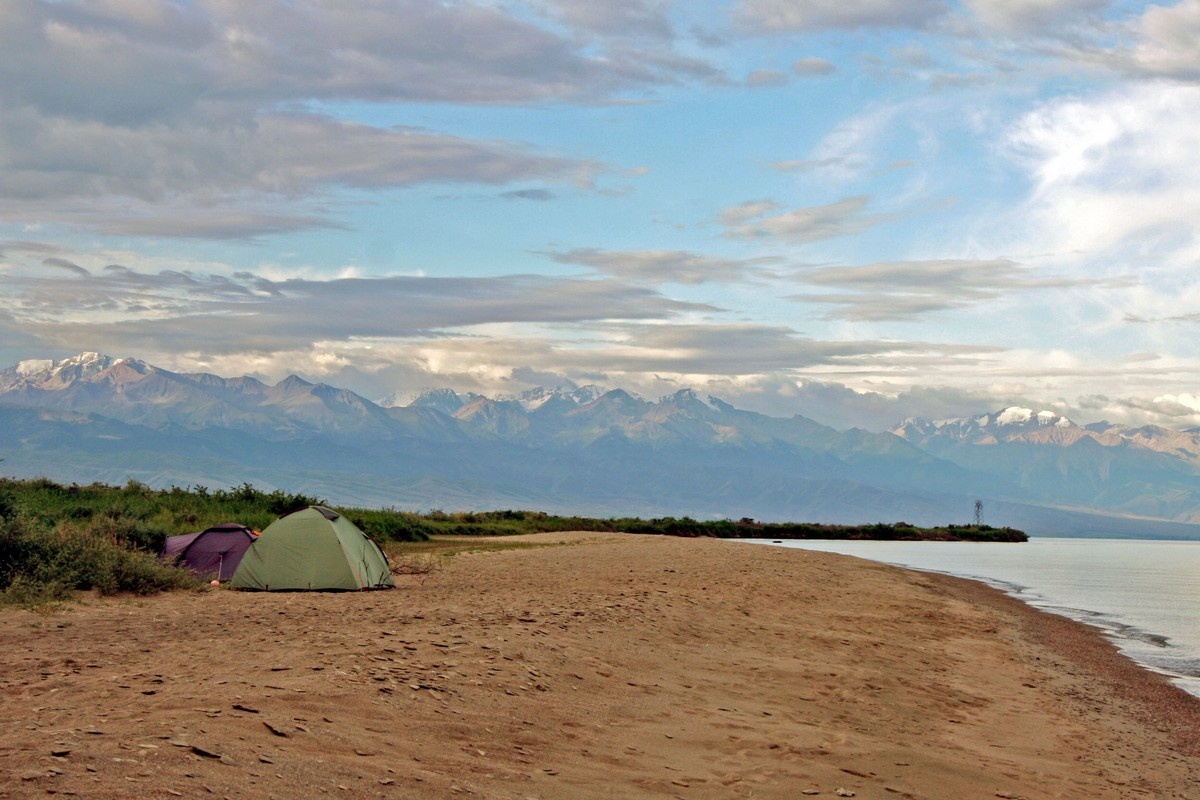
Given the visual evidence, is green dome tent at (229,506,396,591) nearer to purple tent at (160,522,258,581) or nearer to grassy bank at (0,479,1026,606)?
purple tent at (160,522,258,581)

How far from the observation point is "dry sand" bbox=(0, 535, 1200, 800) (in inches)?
357

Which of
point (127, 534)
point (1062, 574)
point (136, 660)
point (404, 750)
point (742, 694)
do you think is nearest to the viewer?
point (404, 750)

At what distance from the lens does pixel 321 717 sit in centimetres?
1032

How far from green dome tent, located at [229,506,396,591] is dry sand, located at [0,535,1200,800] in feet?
3.46

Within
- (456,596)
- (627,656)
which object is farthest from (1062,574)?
(627,656)

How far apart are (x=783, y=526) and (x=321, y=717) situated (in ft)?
337

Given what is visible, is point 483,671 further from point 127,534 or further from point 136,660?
point 127,534

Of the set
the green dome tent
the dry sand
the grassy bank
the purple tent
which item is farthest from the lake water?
the grassy bank

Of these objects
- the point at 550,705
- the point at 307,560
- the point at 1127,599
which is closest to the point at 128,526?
the point at 307,560

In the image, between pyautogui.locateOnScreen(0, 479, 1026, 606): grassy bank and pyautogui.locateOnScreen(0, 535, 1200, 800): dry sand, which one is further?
pyautogui.locateOnScreen(0, 479, 1026, 606): grassy bank

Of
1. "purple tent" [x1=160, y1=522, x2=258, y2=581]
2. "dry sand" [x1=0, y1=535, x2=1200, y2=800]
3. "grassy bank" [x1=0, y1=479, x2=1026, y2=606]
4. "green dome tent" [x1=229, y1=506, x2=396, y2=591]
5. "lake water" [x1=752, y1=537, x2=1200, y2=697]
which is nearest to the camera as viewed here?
"dry sand" [x1=0, y1=535, x2=1200, y2=800]

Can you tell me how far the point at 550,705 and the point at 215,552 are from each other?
52.9ft

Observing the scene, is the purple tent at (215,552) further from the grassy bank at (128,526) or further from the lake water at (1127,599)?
the lake water at (1127,599)

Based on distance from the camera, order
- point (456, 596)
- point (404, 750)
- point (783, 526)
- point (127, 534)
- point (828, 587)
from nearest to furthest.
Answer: point (404, 750), point (456, 596), point (127, 534), point (828, 587), point (783, 526)
